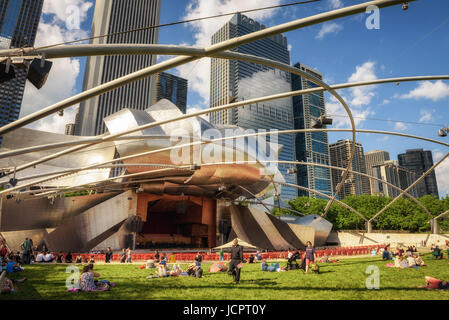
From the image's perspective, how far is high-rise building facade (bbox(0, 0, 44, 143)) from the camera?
816 cm

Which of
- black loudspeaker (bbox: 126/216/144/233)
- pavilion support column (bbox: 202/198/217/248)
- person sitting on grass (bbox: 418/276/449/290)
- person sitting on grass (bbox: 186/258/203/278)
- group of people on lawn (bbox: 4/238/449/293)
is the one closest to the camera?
person sitting on grass (bbox: 418/276/449/290)

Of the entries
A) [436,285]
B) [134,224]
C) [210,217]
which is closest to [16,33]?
[436,285]

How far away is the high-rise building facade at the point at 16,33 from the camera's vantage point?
8.16 meters

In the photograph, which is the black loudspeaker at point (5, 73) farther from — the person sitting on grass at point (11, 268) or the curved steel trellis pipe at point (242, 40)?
the person sitting on grass at point (11, 268)

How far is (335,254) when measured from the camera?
2750 cm

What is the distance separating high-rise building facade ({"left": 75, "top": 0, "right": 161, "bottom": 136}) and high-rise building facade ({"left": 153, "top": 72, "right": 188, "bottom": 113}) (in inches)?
1421

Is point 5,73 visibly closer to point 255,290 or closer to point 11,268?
point 255,290

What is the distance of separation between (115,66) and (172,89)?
60342mm

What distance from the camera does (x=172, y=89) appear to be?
186000 mm

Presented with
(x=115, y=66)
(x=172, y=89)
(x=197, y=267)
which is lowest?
(x=197, y=267)

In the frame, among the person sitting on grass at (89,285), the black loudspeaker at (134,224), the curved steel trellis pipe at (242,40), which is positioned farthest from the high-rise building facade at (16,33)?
the black loudspeaker at (134,224)

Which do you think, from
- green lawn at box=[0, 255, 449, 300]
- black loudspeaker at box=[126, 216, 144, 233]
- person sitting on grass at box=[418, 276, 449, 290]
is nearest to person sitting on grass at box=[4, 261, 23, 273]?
green lawn at box=[0, 255, 449, 300]

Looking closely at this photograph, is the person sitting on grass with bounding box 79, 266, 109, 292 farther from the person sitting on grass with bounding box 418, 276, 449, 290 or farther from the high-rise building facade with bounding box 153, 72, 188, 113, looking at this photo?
the high-rise building facade with bounding box 153, 72, 188, 113
